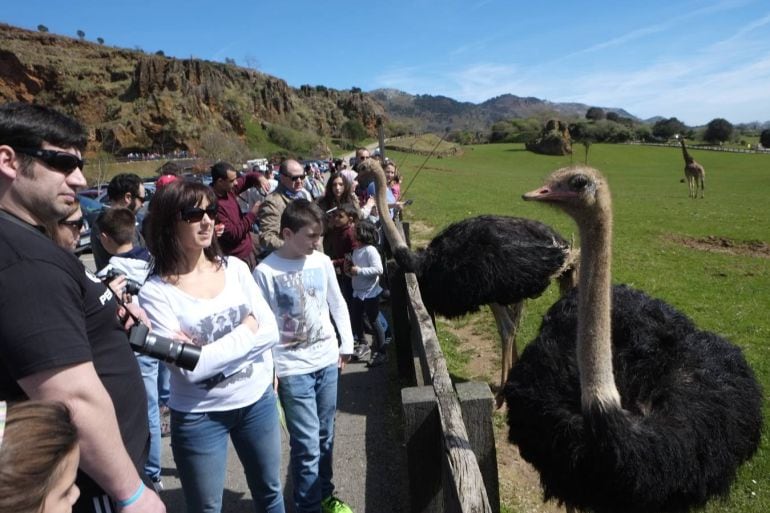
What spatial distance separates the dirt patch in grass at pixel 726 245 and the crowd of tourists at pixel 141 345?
9578 mm

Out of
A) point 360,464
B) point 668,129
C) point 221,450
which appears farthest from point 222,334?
point 668,129

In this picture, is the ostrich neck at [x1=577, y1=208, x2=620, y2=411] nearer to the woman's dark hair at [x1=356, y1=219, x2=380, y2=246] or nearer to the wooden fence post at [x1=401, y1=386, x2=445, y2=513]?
the wooden fence post at [x1=401, y1=386, x2=445, y2=513]

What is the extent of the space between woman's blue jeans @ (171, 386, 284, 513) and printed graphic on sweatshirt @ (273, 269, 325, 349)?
0.41 meters

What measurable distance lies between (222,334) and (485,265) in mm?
2664

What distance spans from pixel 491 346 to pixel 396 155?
28.9m

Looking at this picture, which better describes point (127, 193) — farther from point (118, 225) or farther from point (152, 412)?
point (152, 412)

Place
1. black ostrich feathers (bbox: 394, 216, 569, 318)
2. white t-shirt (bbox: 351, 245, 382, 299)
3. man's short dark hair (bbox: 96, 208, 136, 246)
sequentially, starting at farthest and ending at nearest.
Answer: white t-shirt (bbox: 351, 245, 382, 299) → black ostrich feathers (bbox: 394, 216, 569, 318) → man's short dark hair (bbox: 96, 208, 136, 246)

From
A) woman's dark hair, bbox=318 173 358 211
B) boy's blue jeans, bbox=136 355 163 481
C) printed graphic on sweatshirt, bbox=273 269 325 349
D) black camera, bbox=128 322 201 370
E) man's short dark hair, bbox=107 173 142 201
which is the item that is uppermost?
man's short dark hair, bbox=107 173 142 201

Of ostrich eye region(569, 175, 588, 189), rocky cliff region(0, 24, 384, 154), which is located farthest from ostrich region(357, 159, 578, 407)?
rocky cliff region(0, 24, 384, 154)

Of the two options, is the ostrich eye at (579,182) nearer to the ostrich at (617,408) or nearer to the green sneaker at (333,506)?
the ostrich at (617,408)

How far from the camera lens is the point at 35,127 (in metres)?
1.43

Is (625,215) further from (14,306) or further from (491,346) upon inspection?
(14,306)

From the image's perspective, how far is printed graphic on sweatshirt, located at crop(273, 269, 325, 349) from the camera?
2.63 meters

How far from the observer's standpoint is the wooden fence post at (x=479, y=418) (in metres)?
2.12
